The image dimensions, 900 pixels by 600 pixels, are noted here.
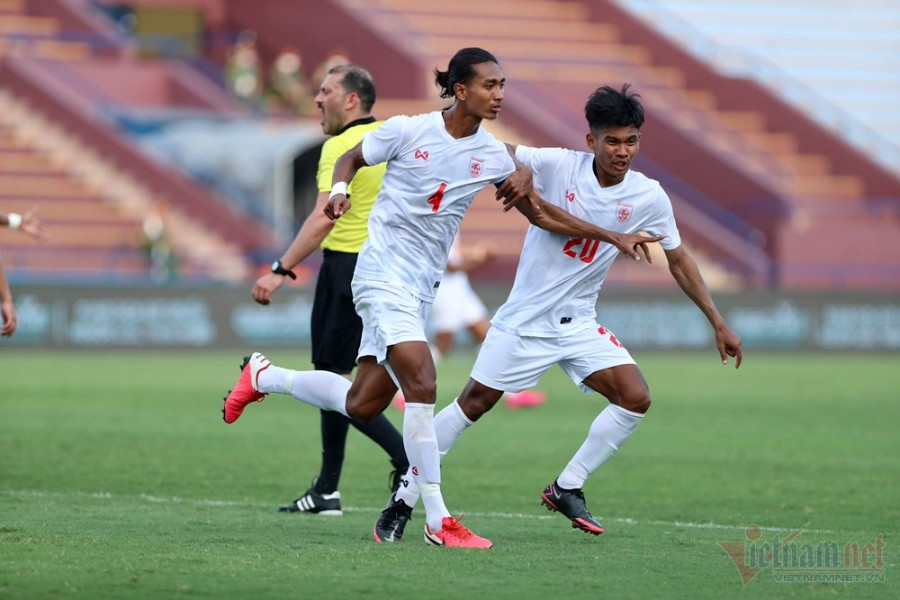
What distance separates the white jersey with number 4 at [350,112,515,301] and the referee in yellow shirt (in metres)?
1.04

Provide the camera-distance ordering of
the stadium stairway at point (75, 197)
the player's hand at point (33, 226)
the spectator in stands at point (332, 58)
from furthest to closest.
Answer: the spectator in stands at point (332, 58) → the stadium stairway at point (75, 197) → the player's hand at point (33, 226)

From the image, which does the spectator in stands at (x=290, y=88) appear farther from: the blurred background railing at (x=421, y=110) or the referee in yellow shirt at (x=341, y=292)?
the referee in yellow shirt at (x=341, y=292)

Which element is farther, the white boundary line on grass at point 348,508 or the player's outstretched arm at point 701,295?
the white boundary line on grass at point 348,508

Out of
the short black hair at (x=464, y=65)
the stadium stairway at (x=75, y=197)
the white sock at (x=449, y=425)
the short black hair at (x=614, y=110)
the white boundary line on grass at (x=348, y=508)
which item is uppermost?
the short black hair at (x=464, y=65)

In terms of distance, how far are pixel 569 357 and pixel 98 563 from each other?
2641 mm

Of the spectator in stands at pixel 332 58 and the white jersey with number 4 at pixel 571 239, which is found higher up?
the white jersey with number 4 at pixel 571 239

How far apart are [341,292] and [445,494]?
1.88 meters

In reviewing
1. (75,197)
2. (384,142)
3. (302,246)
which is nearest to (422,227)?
(384,142)

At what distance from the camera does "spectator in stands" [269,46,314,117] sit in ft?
113

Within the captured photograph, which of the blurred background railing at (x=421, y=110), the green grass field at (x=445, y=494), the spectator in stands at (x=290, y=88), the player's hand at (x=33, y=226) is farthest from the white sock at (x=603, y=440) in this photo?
the spectator in stands at (x=290, y=88)

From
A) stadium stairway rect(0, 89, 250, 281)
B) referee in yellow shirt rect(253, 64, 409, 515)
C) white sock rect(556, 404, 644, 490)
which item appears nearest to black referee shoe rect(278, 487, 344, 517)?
referee in yellow shirt rect(253, 64, 409, 515)

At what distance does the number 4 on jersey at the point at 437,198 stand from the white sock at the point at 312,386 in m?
1.07

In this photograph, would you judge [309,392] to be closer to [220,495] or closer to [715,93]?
[220,495]

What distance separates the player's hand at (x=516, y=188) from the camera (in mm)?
7398
